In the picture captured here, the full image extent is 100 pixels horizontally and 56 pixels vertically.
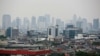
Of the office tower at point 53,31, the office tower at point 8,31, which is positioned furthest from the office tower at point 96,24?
the office tower at point 8,31

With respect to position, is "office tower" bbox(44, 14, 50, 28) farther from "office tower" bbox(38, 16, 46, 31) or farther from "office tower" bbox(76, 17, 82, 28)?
"office tower" bbox(76, 17, 82, 28)

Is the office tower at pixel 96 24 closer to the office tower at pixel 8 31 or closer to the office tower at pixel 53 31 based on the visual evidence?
the office tower at pixel 53 31

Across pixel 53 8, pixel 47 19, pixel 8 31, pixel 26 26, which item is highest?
pixel 53 8

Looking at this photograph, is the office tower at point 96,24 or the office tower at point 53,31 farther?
the office tower at point 53,31

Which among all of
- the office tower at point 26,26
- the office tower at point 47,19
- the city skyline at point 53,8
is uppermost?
the city skyline at point 53,8

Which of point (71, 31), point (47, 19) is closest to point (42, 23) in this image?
point (47, 19)

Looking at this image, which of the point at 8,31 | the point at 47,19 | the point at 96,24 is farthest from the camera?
the point at 8,31

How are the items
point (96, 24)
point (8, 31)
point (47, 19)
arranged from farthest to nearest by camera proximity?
1. point (8, 31)
2. point (47, 19)
3. point (96, 24)

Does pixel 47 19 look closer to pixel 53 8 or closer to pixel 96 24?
pixel 53 8

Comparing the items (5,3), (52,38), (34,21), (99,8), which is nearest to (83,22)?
(99,8)
